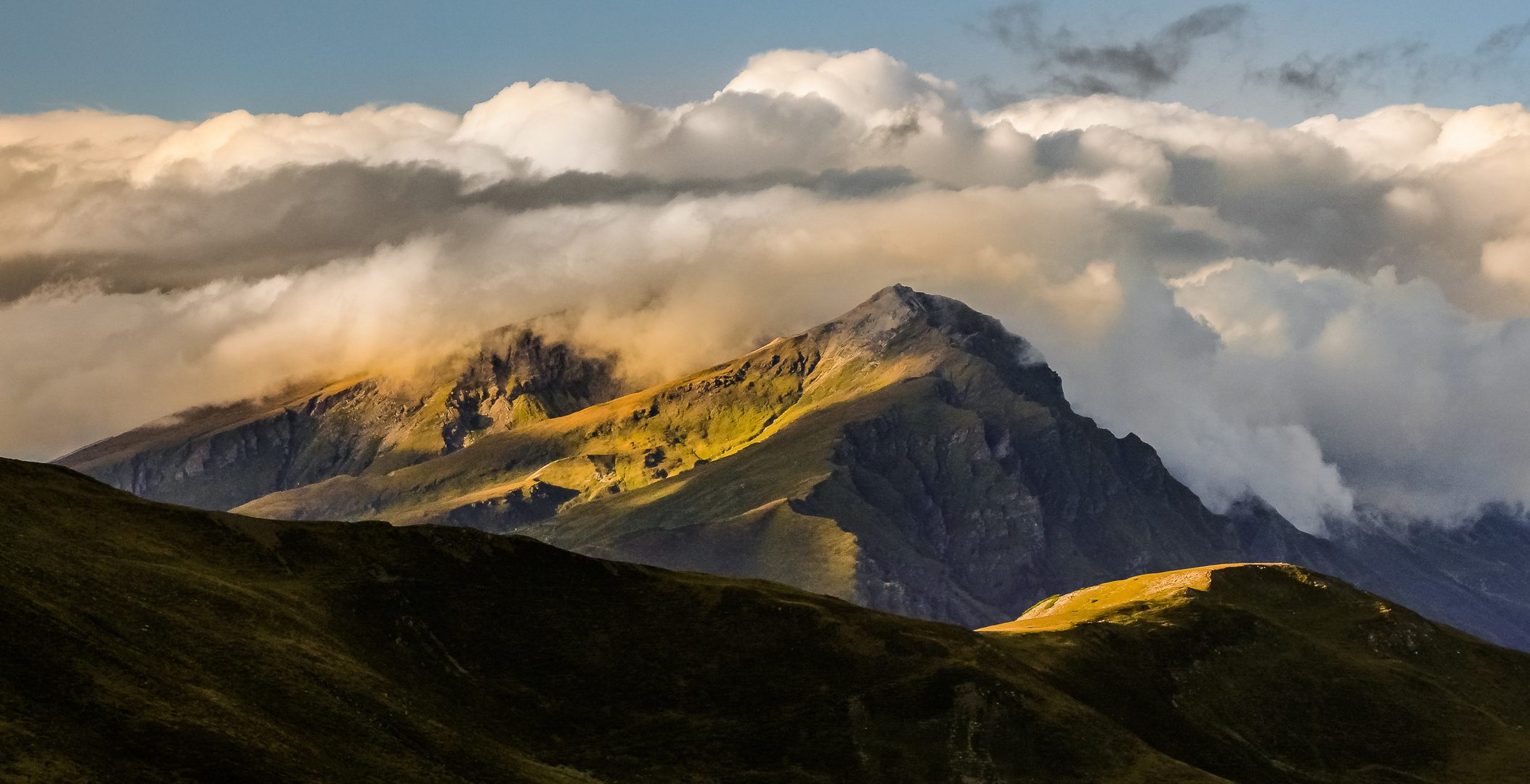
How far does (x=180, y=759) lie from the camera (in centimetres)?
13112

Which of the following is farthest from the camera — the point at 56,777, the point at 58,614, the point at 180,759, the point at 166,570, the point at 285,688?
the point at 166,570

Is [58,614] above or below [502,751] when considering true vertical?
above

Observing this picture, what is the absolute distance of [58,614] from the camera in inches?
5989

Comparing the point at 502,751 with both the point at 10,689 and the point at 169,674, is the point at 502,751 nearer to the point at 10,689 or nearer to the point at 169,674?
the point at 169,674

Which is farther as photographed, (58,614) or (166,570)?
(166,570)

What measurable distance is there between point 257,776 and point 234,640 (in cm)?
4747

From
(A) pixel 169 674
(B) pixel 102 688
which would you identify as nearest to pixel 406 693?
(A) pixel 169 674

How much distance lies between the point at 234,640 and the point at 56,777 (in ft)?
202

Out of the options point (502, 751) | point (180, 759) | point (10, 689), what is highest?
point (10, 689)

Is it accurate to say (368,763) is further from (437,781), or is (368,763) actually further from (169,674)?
(169,674)

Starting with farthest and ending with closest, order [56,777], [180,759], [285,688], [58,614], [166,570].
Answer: [166,570] → [285,688] → [58,614] → [180,759] → [56,777]

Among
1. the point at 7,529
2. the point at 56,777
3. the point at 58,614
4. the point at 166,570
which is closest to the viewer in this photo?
the point at 56,777

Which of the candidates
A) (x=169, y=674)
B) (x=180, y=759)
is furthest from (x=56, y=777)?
(x=169, y=674)

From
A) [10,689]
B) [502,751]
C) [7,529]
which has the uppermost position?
[7,529]
